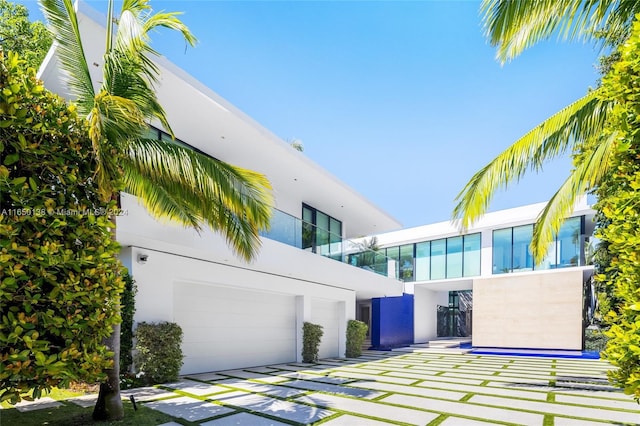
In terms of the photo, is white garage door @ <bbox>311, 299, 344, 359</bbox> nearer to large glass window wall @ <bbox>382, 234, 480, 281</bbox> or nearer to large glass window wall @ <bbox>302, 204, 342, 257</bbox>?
large glass window wall @ <bbox>302, 204, 342, 257</bbox>

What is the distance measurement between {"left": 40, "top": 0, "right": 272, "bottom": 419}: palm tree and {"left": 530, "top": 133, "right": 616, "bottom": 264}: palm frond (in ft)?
16.1

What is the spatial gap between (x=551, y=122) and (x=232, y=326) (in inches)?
387

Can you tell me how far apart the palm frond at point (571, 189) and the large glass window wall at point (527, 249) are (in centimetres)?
1326

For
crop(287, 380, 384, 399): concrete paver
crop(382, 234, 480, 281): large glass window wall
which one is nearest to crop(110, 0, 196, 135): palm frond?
crop(287, 380, 384, 399): concrete paver

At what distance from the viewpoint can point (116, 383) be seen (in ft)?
18.5

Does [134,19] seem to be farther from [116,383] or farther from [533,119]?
[533,119]

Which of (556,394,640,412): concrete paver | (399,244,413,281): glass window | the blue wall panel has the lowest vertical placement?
the blue wall panel

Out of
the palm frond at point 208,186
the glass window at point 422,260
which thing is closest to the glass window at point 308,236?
the palm frond at point 208,186

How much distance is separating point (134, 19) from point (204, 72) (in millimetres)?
6325

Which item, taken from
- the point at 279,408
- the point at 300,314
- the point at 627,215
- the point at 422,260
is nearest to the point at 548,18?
the point at 627,215

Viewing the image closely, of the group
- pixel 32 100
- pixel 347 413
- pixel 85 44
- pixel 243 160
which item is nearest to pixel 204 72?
pixel 243 160

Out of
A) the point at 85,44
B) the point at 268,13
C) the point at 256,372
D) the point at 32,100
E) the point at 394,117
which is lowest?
the point at 256,372

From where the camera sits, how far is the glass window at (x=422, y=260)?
24.7 metres

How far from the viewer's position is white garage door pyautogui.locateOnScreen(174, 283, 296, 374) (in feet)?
35.0
